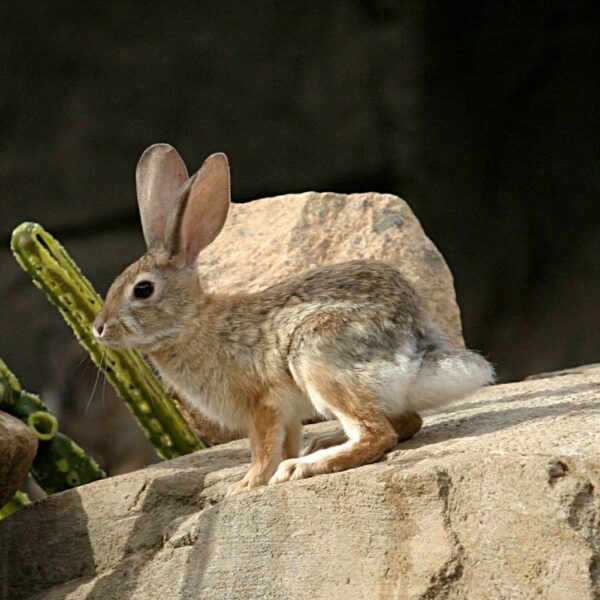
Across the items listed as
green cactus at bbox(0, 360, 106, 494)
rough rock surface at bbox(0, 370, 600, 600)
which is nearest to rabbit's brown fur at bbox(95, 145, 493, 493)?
rough rock surface at bbox(0, 370, 600, 600)

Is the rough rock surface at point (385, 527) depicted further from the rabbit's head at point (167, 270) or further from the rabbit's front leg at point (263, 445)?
the rabbit's head at point (167, 270)

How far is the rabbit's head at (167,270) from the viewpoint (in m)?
4.05

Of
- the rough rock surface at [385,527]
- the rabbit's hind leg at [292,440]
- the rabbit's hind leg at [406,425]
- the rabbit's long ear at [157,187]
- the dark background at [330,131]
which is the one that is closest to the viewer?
the rough rock surface at [385,527]

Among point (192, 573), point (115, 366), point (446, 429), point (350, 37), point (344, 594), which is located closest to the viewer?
point (344, 594)

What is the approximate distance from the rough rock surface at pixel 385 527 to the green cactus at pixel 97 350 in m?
0.99

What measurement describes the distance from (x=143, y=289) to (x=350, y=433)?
33.6 inches

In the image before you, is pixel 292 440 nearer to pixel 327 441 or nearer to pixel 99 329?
pixel 327 441

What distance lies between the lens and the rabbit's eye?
4.10 m

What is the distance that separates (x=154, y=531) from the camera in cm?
404

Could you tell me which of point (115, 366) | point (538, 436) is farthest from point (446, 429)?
point (115, 366)

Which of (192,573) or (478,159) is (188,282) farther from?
(478,159)

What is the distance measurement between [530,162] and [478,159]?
0.30 m

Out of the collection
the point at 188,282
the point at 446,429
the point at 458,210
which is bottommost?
the point at 458,210

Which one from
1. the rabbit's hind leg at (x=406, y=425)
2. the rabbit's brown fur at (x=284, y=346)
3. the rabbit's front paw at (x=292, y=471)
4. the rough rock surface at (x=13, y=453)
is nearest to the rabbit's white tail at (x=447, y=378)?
the rabbit's brown fur at (x=284, y=346)
